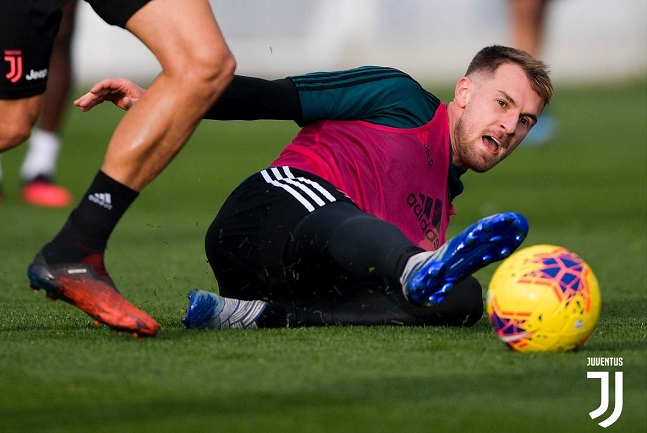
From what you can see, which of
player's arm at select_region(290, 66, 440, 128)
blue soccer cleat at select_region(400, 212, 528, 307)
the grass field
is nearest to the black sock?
the grass field

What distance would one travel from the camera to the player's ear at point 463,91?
16.6ft

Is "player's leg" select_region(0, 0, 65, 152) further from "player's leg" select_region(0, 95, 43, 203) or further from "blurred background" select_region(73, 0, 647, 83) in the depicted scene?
"blurred background" select_region(73, 0, 647, 83)

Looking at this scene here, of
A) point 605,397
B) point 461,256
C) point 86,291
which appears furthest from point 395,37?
point 605,397

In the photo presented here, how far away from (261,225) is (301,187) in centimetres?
20

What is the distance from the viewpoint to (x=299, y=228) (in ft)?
14.8

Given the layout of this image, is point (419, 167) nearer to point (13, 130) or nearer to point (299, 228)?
point (299, 228)

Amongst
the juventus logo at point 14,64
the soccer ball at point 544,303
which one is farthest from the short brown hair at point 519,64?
the juventus logo at point 14,64

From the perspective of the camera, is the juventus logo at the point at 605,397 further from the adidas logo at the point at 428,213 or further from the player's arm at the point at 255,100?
the player's arm at the point at 255,100

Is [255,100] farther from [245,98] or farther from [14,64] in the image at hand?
[14,64]

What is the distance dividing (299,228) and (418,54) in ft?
80.9

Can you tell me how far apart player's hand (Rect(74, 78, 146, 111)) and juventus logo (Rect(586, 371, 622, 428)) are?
6.69ft

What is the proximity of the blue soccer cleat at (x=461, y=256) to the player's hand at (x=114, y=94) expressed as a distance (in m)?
1.44

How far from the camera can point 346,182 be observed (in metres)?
4.75

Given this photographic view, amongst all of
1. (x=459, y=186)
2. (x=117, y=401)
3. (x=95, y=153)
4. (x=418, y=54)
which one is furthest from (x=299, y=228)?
(x=418, y=54)
